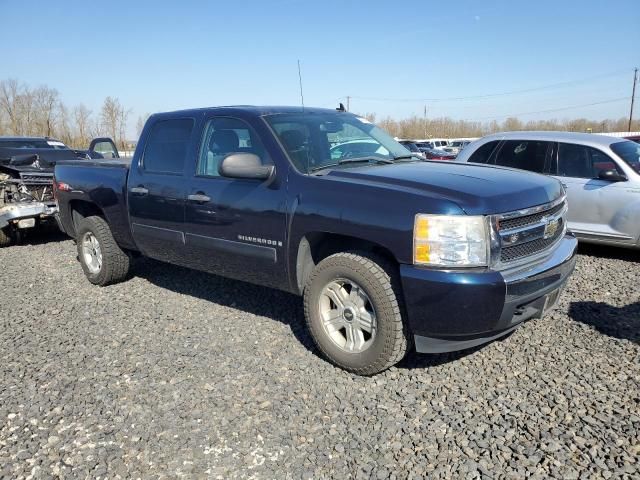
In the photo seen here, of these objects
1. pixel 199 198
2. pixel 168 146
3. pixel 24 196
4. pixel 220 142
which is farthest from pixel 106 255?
pixel 24 196

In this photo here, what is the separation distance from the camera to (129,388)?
338 cm

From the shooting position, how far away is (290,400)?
3197 millimetres

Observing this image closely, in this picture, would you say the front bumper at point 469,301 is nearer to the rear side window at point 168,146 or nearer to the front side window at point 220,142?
the front side window at point 220,142

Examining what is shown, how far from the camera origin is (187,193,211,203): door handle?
4.17 meters

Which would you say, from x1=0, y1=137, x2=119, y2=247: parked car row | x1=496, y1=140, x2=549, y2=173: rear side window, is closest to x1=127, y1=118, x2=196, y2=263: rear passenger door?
x1=0, y1=137, x2=119, y2=247: parked car row

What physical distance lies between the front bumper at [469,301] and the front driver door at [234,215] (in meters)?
1.15

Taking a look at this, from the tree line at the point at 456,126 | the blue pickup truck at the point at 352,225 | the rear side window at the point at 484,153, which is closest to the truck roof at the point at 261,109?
the blue pickup truck at the point at 352,225

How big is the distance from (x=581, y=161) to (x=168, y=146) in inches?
206

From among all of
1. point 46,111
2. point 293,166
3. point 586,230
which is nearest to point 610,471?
point 293,166

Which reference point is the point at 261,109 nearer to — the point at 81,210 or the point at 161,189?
the point at 161,189

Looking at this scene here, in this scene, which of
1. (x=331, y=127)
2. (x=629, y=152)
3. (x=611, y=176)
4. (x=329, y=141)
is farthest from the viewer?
(x=629, y=152)

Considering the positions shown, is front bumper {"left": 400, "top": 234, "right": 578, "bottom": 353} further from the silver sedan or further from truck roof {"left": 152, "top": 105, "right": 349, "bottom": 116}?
the silver sedan

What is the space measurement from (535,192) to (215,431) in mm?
2518

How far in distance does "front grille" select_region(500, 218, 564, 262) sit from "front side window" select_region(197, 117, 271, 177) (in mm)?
2126
